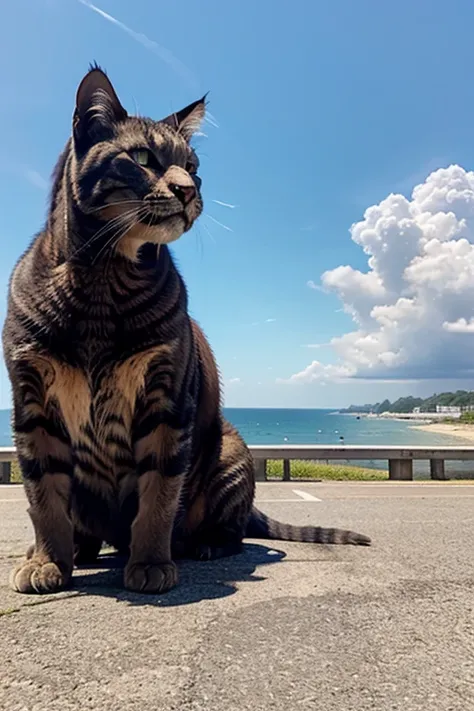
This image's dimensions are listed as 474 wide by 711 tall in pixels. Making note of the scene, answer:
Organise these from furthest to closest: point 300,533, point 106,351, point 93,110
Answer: point 300,533, point 93,110, point 106,351

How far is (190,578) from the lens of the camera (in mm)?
2645

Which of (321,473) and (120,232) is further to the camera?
(321,473)

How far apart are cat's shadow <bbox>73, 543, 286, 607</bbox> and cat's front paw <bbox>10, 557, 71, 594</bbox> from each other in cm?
8

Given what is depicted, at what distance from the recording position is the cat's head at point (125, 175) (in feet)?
8.58

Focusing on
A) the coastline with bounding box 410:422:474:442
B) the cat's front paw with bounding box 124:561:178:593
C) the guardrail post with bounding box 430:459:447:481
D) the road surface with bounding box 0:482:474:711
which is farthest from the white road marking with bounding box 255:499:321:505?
the coastline with bounding box 410:422:474:442

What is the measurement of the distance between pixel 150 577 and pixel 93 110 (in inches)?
85.5

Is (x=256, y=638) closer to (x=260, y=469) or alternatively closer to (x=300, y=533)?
(x=300, y=533)

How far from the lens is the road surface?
1.46m

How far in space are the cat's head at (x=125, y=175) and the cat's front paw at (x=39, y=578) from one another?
1464mm

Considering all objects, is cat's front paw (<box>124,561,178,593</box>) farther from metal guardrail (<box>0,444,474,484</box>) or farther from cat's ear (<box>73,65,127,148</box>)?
metal guardrail (<box>0,444,474,484</box>)

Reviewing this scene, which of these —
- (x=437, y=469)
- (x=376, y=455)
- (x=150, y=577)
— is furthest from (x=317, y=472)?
(x=150, y=577)

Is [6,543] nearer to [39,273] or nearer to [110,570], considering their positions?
[110,570]

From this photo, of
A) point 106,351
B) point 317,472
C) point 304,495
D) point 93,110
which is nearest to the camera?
point 106,351

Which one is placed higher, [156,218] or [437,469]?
[156,218]
